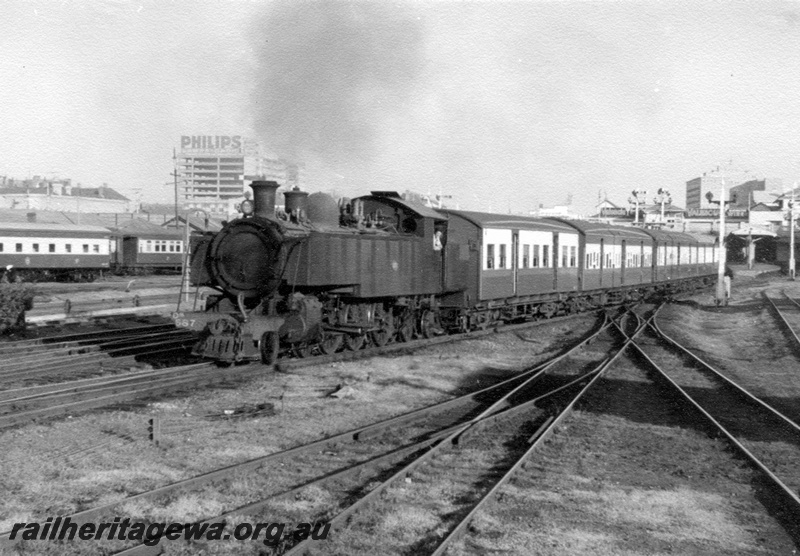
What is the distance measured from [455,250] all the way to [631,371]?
215 inches

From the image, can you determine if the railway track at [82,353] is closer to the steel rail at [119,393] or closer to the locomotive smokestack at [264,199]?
the steel rail at [119,393]

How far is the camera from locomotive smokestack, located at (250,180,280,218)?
14.0 meters

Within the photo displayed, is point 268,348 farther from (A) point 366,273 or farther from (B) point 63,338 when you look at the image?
(B) point 63,338

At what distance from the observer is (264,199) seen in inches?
552

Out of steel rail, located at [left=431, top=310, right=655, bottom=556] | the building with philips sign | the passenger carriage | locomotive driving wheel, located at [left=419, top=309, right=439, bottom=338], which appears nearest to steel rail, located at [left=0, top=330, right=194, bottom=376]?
locomotive driving wheel, located at [left=419, top=309, right=439, bottom=338]

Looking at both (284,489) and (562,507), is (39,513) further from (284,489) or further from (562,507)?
(562,507)

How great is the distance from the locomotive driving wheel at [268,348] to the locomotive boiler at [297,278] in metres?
0.02

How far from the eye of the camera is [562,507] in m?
7.22

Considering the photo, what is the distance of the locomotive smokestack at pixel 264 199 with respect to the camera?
13985 mm

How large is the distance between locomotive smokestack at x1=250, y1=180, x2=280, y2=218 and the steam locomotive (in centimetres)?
2

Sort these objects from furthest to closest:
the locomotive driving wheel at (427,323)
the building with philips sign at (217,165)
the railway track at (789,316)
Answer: the building with philips sign at (217,165) < the railway track at (789,316) < the locomotive driving wheel at (427,323)

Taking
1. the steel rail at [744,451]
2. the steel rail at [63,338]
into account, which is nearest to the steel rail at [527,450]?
the steel rail at [744,451]

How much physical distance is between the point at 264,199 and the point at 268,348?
2874mm

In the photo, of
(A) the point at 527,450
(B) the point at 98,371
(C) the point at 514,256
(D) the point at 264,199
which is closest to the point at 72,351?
(B) the point at 98,371
